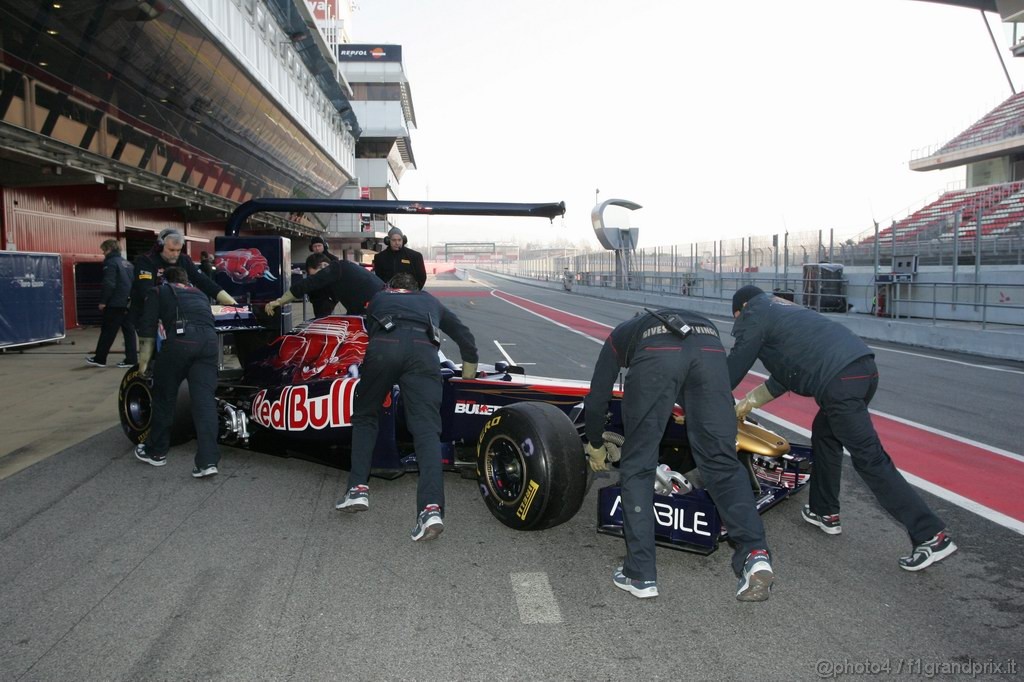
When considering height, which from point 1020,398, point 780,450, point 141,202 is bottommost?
point 1020,398

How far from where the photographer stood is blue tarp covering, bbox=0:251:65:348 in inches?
489

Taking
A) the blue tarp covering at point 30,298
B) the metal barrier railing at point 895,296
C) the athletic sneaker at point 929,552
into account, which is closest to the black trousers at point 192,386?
the athletic sneaker at point 929,552

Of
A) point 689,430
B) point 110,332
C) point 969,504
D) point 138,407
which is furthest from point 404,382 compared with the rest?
point 110,332

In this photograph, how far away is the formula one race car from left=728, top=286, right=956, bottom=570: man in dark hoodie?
285mm

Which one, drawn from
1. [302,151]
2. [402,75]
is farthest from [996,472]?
[402,75]

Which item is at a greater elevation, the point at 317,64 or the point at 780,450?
the point at 317,64

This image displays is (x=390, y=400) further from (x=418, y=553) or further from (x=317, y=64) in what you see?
(x=317, y=64)

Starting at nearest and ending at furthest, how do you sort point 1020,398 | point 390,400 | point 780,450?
1. point 780,450
2. point 390,400
3. point 1020,398

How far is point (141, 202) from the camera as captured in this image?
19.5 meters

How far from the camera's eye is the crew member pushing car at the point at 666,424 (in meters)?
3.63

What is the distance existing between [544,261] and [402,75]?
27.9 m

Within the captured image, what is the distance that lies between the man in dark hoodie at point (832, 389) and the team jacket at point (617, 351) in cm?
46

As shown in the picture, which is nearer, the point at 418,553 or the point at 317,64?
the point at 418,553

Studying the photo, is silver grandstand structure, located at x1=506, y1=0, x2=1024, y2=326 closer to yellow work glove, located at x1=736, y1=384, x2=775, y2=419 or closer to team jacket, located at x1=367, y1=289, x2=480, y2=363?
yellow work glove, located at x1=736, y1=384, x2=775, y2=419
